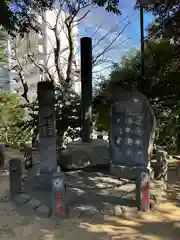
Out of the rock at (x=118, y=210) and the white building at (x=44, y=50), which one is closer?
the rock at (x=118, y=210)

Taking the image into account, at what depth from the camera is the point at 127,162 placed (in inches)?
225

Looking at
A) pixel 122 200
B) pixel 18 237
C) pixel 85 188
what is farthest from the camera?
pixel 85 188

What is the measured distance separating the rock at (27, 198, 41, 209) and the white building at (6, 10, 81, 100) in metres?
7.54

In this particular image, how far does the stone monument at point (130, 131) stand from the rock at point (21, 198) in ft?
5.93

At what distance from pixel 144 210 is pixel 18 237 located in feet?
6.13

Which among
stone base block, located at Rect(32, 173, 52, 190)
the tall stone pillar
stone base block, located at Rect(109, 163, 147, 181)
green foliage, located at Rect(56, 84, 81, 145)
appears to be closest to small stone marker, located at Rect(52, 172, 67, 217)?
stone base block, located at Rect(32, 173, 52, 190)

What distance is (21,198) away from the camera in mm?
4809

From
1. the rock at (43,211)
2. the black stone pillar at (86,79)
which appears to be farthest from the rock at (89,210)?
the black stone pillar at (86,79)

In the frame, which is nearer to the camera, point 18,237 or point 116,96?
point 18,237

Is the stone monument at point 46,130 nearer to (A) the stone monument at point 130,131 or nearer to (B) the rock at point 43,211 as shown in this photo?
(B) the rock at point 43,211

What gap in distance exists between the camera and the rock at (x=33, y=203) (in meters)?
4.52

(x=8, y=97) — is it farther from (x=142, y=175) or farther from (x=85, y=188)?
(x=142, y=175)

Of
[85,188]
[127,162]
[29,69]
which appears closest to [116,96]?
[127,162]

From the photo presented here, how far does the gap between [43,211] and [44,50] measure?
38.4 feet
